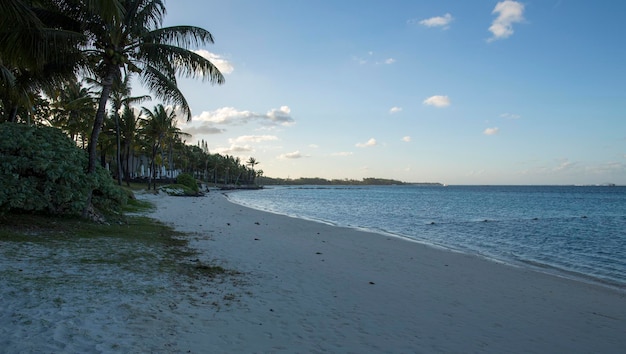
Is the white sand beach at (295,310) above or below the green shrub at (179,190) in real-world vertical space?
below

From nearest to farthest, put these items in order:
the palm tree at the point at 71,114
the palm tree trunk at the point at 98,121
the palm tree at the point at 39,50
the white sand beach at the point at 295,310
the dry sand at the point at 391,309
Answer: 1. the white sand beach at the point at 295,310
2. the dry sand at the point at 391,309
3. the palm tree at the point at 39,50
4. the palm tree trunk at the point at 98,121
5. the palm tree at the point at 71,114

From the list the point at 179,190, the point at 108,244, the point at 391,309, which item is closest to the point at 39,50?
the point at 108,244

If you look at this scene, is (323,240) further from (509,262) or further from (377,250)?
(509,262)

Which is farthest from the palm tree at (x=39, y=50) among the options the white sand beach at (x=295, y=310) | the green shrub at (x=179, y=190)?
the green shrub at (x=179, y=190)

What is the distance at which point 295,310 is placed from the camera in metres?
5.95

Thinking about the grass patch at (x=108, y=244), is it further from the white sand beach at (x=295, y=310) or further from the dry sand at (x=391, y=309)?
the dry sand at (x=391, y=309)

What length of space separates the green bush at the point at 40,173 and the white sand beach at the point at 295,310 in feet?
10.1

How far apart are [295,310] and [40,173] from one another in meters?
9.31

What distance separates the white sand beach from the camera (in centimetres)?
439

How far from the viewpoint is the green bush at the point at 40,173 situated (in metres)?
10.2

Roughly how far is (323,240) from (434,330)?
9.55m

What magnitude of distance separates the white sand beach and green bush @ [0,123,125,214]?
307 cm

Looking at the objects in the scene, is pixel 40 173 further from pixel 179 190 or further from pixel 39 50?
pixel 179 190

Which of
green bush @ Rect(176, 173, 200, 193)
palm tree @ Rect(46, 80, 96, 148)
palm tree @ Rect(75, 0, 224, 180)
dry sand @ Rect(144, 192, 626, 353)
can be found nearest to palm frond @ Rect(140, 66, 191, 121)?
palm tree @ Rect(75, 0, 224, 180)
